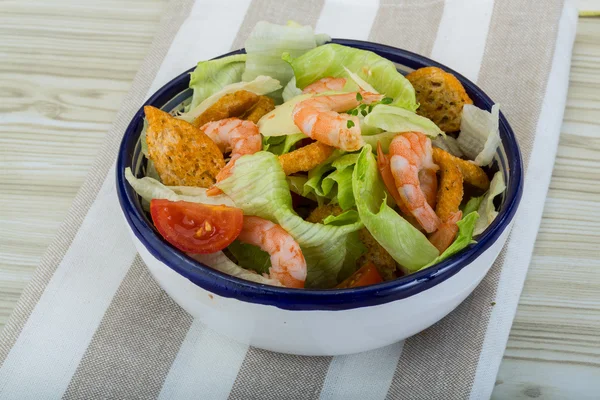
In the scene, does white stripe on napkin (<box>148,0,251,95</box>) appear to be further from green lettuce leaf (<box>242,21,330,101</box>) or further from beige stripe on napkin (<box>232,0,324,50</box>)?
green lettuce leaf (<box>242,21,330,101</box>)

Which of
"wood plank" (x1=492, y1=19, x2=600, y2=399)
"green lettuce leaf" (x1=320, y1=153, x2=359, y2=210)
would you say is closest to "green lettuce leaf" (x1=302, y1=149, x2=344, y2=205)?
"green lettuce leaf" (x1=320, y1=153, x2=359, y2=210)

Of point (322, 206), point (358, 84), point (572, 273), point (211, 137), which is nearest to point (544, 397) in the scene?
point (572, 273)

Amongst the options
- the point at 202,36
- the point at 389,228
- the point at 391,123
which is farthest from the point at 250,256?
the point at 202,36

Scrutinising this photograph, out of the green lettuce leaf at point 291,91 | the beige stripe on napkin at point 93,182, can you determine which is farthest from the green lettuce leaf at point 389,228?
the beige stripe on napkin at point 93,182

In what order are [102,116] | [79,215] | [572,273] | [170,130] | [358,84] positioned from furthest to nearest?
[102,116] < [79,215] < [572,273] < [358,84] < [170,130]

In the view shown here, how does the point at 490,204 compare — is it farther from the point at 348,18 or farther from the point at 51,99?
the point at 51,99

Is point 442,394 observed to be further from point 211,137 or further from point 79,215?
point 79,215
